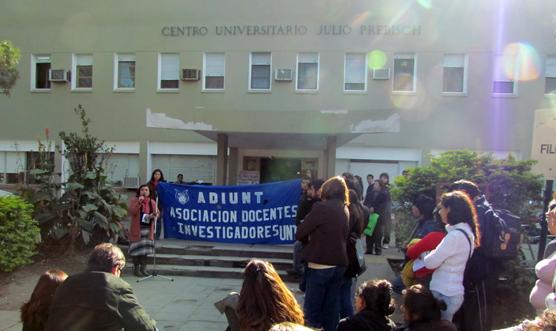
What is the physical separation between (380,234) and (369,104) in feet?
27.2

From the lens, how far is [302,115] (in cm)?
990

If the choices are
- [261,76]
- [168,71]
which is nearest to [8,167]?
[168,71]

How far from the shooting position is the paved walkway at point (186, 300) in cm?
566

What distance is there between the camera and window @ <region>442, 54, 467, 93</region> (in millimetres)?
16984

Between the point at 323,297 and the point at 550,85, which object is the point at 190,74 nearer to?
the point at 550,85

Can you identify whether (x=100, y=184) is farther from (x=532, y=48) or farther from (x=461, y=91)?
(x=532, y=48)

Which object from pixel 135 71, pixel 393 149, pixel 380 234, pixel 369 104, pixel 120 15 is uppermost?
pixel 120 15

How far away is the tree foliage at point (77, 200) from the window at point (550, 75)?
1521 centimetres

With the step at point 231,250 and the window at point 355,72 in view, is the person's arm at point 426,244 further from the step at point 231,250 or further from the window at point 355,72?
the window at point 355,72

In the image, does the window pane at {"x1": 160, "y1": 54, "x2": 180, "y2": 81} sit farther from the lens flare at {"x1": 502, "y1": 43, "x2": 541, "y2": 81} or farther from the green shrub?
the lens flare at {"x1": 502, "y1": 43, "x2": 541, "y2": 81}

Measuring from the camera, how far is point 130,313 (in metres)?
2.92

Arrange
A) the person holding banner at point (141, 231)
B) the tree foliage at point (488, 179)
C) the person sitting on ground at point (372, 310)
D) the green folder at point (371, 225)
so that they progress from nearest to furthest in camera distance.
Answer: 1. the person sitting on ground at point (372, 310)
2. the tree foliage at point (488, 179)
3. the person holding banner at point (141, 231)
4. the green folder at point (371, 225)

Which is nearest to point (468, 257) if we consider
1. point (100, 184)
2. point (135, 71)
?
point (100, 184)

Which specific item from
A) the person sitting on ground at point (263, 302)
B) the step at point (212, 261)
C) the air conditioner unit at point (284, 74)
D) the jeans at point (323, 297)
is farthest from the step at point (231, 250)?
the air conditioner unit at point (284, 74)
